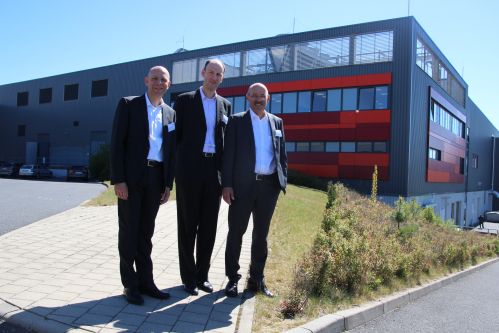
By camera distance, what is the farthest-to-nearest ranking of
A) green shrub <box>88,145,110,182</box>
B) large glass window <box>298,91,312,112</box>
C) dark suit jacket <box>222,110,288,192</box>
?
1. green shrub <box>88,145,110,182</box>
2. large glass window <box>298,91,312,112</box>
3. dark suit jacket <box>222,110,288,192</box>

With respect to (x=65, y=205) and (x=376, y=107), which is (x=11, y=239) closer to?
(x=65, y=205)

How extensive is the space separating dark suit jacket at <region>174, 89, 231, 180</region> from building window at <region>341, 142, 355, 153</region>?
2629 centimetres

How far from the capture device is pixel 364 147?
29.6 m

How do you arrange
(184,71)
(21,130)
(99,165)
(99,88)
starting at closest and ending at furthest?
(99,165) < (184,71) < (99,88) < (21,130)

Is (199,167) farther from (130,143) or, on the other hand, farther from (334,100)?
(334,100)

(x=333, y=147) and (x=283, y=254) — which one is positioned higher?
(x=333, y=147)

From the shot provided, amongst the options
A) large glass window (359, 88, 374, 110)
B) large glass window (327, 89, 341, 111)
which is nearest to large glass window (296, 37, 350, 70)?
large glass window (327, 89, 341, 111)

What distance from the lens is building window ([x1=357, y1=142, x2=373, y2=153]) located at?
29.3 metres

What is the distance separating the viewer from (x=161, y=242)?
291 inches

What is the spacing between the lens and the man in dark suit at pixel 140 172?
4.17 metres

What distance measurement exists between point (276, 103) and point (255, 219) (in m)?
28.9

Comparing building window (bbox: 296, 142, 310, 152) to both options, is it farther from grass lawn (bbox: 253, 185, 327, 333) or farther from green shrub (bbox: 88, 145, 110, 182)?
grass lawn (bbox: 253, 185, 327, 333)

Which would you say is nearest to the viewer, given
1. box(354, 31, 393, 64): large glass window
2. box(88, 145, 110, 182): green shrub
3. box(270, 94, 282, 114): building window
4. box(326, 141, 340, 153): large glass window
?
box(354, 31, 393, 64): large glass window

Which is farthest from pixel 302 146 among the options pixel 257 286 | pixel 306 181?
pixel 257 286
